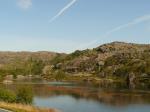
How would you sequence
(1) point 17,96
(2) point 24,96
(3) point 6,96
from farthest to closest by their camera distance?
(1) point 17,96 < (2) point 24,96 < (3) point 6,96

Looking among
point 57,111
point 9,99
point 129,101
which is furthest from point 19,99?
point 129,101

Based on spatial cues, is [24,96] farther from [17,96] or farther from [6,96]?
[6,96]

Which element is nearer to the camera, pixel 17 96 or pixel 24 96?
pixel 24 96

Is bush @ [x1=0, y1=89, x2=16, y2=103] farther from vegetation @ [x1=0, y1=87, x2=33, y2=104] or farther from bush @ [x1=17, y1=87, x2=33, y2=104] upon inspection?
bush @ [x1=17, y1=87, x2=33, y2=104]

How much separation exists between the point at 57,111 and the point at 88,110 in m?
10.5

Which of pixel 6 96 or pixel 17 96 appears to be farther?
pixel 17 96

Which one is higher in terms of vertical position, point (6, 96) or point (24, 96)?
point (6, 96)

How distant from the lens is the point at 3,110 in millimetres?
51344

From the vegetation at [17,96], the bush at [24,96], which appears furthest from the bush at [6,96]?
the bush at [24,96]

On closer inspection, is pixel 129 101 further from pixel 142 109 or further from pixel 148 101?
pixel 142 109

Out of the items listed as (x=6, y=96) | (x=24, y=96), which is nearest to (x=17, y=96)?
(x=24, y=96)

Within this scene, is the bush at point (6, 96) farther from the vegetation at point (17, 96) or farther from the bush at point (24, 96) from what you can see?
the bush at point (24, 96)

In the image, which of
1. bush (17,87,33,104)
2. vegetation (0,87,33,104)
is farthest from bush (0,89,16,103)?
bush (17,87,33,104)

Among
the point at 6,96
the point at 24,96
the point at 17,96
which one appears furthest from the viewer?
the point at 17,96
